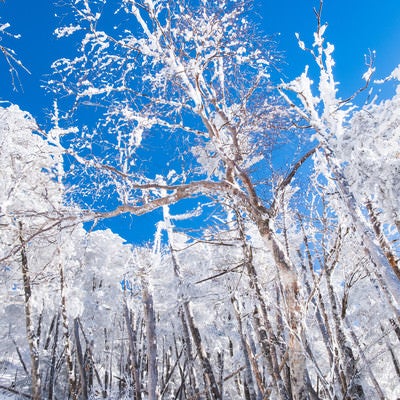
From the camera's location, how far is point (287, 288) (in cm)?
460

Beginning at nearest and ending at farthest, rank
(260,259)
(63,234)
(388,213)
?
(388,213) < (63,234) < (260,259)

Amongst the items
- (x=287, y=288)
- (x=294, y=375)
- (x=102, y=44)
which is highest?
(x=102, y=44)

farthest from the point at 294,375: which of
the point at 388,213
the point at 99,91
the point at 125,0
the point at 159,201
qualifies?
the point at 125,0

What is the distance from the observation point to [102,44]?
253 inches

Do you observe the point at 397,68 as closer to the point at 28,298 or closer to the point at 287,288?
the point at 287,288

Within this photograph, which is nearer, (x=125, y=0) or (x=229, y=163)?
(x=229, y=163)

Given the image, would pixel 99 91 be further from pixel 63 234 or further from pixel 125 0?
pixel 63 234

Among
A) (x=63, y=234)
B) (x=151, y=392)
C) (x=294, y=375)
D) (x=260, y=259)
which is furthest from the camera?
(x=260, y=259)

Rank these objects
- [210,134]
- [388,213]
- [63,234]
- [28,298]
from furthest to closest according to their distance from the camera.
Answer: [28,298] → [210,134] → [63,234] → [388,213]

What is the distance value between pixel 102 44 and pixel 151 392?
25.0ft

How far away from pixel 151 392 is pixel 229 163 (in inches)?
220

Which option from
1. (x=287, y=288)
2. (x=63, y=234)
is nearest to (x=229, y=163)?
(x=287, y=288)

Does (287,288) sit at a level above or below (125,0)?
below

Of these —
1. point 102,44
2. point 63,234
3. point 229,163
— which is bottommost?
point 63,234
